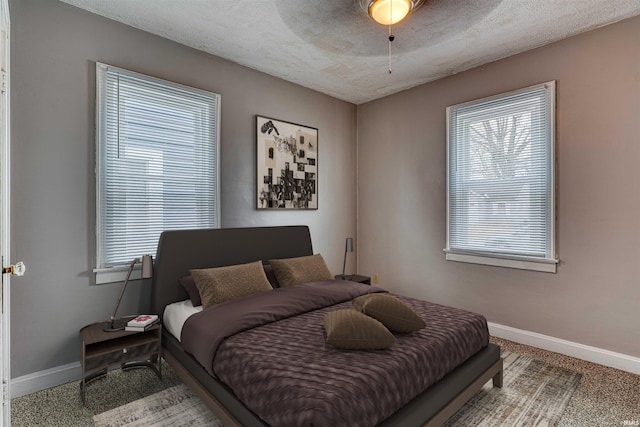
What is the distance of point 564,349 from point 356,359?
253cm

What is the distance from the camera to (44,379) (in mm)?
2457

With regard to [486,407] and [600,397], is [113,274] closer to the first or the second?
[486,407]

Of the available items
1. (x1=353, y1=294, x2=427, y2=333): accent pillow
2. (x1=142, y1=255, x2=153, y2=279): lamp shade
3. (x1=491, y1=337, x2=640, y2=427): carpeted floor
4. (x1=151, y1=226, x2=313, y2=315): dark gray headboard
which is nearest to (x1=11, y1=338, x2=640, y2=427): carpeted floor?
(x1=491, y1=337, x2=640, y2=427): carpeted floor

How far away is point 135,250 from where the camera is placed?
2889 millimetres

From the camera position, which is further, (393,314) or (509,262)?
(509,262)

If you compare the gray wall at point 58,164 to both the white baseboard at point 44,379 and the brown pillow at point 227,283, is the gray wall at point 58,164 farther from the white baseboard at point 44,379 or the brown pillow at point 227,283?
the brown pillow at point 227,283

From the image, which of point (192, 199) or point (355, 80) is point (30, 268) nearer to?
point (192, 199)

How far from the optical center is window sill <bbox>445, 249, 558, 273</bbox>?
3166 millimetres

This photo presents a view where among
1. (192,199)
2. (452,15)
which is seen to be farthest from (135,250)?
(452,15)

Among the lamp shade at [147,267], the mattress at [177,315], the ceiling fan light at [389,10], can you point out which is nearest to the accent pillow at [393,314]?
the mattress at [177,315]

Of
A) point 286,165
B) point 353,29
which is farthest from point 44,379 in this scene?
point 353,29

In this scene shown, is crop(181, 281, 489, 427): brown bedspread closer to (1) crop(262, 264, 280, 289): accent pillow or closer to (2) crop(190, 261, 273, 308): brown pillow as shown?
(2) crop(190, 261, 273, 308): brown pillow

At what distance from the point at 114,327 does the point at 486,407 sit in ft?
9.07

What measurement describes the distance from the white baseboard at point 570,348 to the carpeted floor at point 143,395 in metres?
0.08
